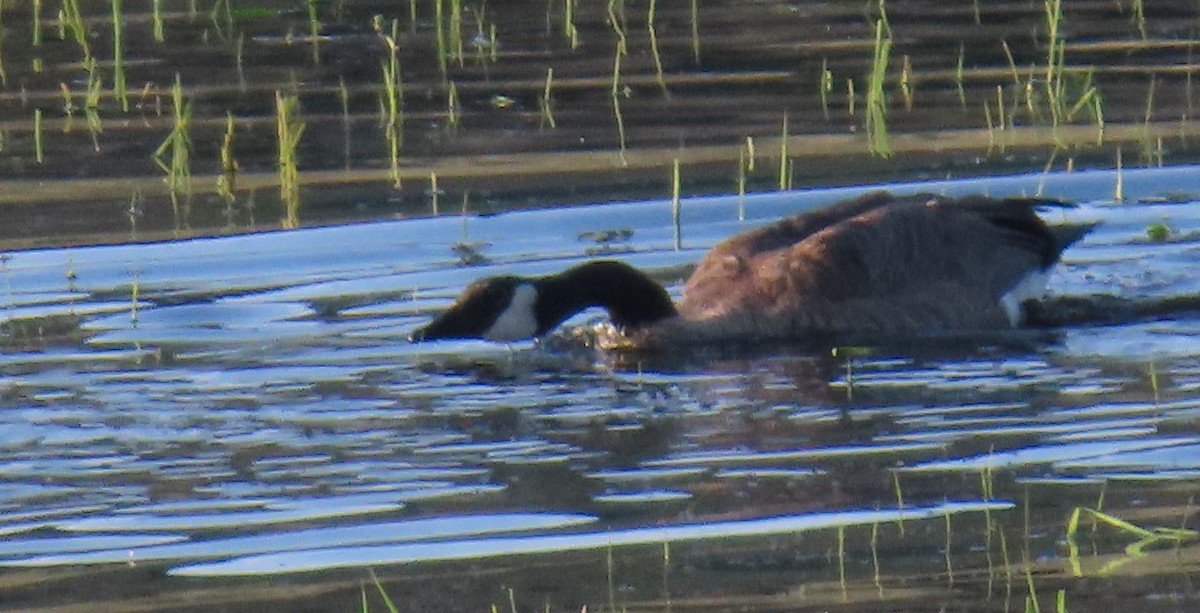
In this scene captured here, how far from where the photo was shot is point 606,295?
34.8ft

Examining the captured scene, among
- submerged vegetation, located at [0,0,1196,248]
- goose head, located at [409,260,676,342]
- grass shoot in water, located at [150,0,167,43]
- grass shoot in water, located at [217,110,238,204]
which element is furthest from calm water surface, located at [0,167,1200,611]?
grass shoot in water, located at [150,0,167,43]

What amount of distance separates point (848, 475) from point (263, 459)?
6.11ft

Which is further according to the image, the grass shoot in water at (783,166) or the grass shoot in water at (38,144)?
the grass shoot in water at (38,144)

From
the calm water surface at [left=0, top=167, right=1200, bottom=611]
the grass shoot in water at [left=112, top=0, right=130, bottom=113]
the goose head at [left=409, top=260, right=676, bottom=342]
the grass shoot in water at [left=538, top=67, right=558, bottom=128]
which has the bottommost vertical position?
the calm water surface at [left=0, top=167, right=1200, bottom=611]

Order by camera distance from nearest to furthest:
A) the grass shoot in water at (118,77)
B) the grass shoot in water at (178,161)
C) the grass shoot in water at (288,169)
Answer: the grass shoot in water at (288,169) → the grass shoot in water at (178,161) → the grass shoot in water at (118,77)

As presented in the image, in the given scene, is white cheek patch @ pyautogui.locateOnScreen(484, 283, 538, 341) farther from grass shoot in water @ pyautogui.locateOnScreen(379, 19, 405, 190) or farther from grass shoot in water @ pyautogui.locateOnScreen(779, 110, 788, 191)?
grass shoot in water @ pyautogui.locateOnScreen(379, 19, 405, 190)

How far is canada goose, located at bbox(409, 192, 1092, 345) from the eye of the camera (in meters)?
10.5

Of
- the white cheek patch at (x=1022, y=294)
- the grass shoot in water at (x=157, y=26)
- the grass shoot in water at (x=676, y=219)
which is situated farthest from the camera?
the grass shoot in water at (x=157, y=26)

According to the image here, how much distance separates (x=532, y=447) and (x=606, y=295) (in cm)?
255

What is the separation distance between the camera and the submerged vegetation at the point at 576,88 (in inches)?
543

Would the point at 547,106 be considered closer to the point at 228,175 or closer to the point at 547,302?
the point at 228,175

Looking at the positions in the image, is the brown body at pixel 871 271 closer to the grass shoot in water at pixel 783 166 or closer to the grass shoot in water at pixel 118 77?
the grass shoot in water at pixel 783 166

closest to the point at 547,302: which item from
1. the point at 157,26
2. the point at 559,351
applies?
the point at 559,351

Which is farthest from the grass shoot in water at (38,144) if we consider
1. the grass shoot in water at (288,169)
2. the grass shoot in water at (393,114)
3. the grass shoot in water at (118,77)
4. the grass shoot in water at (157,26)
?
the grass shoot in water at (157,26)
